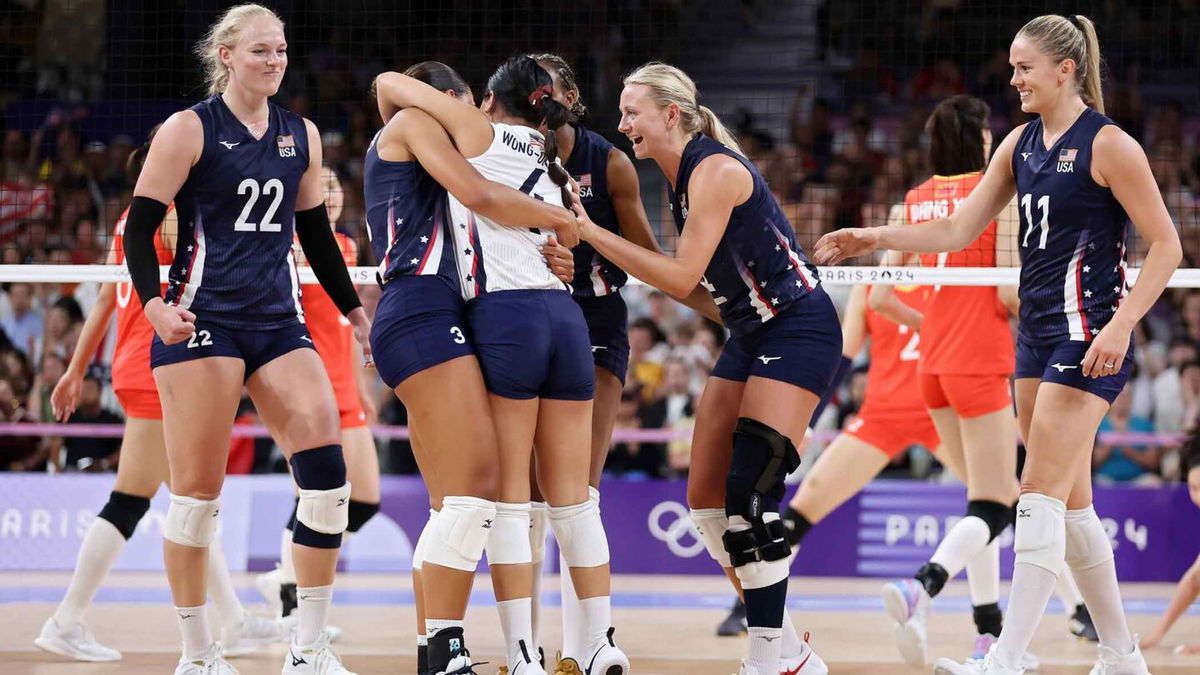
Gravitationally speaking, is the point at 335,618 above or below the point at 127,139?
below

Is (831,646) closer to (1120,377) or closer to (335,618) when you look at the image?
(1120,377)

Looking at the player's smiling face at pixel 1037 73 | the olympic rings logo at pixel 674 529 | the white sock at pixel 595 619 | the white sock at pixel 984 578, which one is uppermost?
the player's smiling face at pixel 1037 73

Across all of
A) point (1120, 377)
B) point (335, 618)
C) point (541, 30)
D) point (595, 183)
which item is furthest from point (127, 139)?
point (1120, 377)

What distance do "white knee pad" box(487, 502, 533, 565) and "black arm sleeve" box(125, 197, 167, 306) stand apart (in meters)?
1.44

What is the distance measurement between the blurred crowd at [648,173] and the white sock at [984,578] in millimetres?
4236

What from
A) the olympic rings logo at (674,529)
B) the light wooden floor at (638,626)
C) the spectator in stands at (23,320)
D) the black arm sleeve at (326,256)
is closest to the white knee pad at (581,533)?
the light wooden floor at (638,626)

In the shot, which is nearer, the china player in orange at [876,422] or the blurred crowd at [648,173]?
the china player in orange at [876,422]

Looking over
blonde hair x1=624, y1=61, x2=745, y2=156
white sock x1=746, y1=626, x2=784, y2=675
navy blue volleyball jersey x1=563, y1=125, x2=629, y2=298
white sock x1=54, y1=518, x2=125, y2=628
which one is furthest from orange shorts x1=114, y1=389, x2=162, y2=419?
white sock x1=746, y1=626, x2=784, y2=675

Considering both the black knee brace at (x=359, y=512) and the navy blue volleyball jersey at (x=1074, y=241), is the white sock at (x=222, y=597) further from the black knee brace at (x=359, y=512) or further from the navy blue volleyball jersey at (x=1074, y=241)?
the navy blue volleyball jersey at (x=1074, y=241)

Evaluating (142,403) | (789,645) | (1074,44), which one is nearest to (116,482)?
(142,403)

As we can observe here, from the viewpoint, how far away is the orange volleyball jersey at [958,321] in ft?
20.6

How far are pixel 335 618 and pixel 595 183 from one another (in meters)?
3.22

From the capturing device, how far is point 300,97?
504 inches

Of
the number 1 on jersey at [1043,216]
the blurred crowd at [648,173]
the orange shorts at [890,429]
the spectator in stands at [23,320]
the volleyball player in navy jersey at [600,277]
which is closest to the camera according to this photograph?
the number 1 on jersey at [1043,216]
